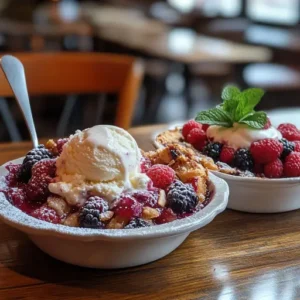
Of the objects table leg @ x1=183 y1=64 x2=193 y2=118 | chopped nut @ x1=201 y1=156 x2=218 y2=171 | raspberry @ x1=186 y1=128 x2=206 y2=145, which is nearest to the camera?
chopped nut @ x1=201 y1=156 x2=218 y2=171

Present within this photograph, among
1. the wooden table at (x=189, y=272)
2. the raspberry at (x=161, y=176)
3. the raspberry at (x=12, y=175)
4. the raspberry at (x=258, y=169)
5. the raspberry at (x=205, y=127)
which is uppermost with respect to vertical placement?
the raspberry at (x=161, y=176)

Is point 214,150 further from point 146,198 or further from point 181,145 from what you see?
point 146,198

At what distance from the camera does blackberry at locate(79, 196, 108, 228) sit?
2.31 feet

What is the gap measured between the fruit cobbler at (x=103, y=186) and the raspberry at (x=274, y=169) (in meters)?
0.13

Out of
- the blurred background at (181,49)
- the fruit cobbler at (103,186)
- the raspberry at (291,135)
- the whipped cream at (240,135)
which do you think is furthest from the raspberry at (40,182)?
the blurred background at (181,49)

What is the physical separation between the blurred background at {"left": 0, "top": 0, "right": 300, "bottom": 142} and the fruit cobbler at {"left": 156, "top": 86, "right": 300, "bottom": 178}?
6.60 ft

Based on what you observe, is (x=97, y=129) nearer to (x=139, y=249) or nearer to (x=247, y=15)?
(x=139, y=249)

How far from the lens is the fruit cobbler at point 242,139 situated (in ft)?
2.98

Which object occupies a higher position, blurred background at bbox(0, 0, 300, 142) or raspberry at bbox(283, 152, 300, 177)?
raspberry at bbox(283, 152, 300, 177)

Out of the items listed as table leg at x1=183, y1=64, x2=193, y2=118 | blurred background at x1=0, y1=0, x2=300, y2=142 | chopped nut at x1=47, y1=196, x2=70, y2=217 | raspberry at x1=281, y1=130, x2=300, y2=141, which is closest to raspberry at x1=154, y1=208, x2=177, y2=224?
chopped nut at x1=47, y1=196, x2=70, y2=217

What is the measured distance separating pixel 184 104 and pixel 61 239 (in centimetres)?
387

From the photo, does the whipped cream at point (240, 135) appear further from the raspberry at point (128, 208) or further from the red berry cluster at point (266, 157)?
the raspberry at point (128, 208)

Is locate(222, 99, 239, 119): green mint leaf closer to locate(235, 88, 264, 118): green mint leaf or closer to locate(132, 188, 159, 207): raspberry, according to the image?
locate(235, 88, 264, 118): green mint leaf

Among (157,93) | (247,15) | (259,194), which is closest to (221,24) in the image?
(247,15)
